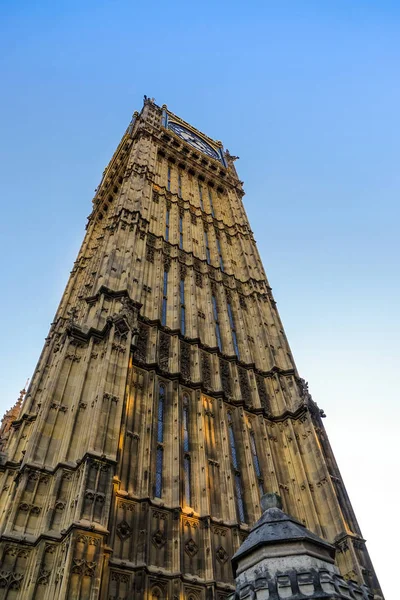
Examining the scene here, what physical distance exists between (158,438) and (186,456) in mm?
1147

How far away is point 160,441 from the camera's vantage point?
15.4m

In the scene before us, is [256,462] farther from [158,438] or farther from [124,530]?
[124,530]

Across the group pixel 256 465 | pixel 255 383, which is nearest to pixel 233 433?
pixel 256 465

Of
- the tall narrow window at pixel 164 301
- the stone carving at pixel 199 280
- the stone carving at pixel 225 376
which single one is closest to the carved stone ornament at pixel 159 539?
the stone carving at pixel 225 376

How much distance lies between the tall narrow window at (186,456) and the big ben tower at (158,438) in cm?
5

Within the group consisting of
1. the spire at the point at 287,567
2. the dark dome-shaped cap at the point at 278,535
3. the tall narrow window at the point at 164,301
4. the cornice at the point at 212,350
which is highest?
the tall narrow window at the point at 164,301

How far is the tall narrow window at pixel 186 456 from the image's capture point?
1452cm

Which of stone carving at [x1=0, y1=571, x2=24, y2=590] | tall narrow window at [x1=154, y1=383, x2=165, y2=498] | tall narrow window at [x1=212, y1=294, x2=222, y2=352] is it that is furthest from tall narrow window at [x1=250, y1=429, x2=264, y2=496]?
stone carving at [x1=0, y1=571, x2=24, y2=590]

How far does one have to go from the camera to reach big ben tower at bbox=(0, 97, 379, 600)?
1100 cm

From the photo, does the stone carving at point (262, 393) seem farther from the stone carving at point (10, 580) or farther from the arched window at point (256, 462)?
the stone carving at point (10, 580)

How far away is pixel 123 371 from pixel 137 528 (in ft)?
15.3

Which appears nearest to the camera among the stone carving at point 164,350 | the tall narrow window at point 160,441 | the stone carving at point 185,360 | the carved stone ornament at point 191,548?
the carved stone ornament at point 191,548

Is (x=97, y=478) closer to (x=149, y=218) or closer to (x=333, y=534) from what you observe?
(x=333, y=534)

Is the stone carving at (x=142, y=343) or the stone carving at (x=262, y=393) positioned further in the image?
the stone carving at (x=262, y=393)
